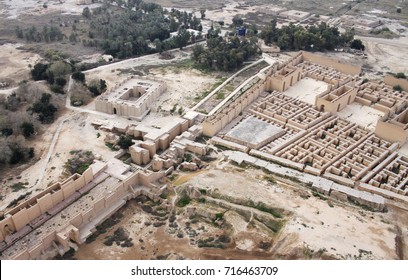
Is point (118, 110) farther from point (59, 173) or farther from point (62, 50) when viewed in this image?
point (62, 50)

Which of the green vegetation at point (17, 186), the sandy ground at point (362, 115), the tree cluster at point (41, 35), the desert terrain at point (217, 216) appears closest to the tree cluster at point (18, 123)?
the desert terrain at point (217, 216)

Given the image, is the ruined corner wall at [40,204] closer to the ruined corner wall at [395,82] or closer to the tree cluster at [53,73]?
the tree cluster at [53,73]

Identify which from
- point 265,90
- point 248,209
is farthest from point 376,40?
point 248,209

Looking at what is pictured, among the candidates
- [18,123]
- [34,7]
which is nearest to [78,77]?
[18,123]

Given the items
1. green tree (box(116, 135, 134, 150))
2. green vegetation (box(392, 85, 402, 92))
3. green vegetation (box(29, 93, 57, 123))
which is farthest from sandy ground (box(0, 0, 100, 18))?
green vegetation (box(392, 85, 402, 92))

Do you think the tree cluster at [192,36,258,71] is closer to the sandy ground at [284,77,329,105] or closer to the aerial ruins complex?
the aerial ruins complex
